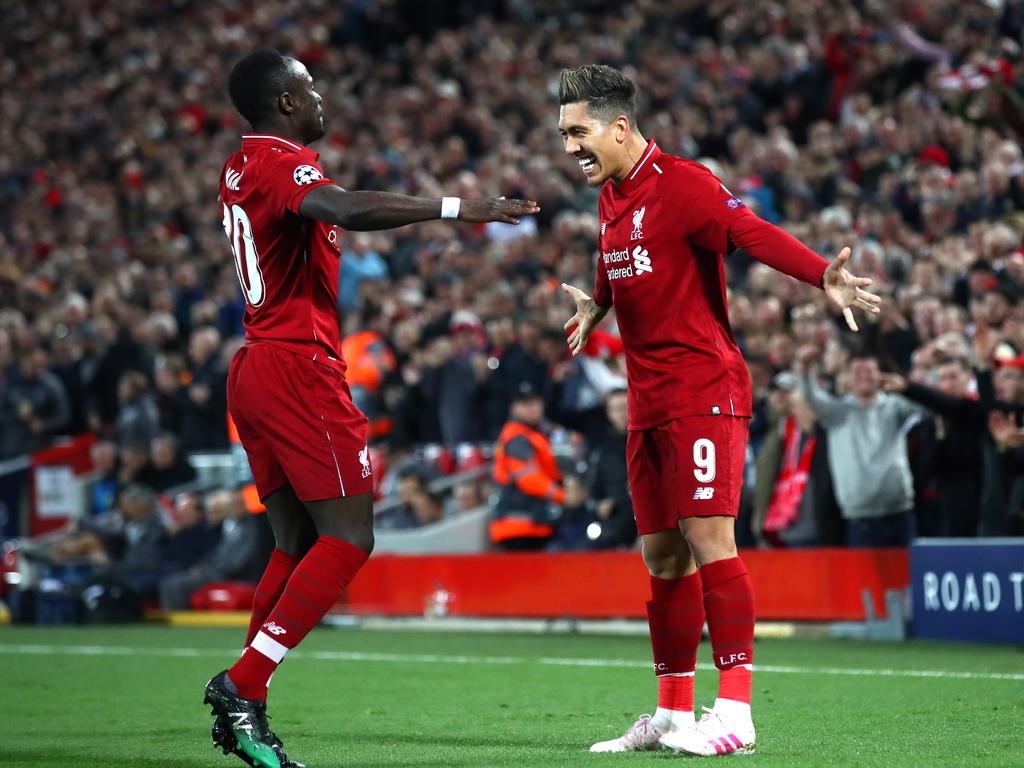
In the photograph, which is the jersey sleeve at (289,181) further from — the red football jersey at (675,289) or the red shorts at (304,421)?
the red football jersey at (675,289)

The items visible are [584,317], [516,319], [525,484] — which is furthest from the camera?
[516,319]

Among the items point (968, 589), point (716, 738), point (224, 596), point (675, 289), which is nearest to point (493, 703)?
point (716, 738)

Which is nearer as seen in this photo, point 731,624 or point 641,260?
point 731,624

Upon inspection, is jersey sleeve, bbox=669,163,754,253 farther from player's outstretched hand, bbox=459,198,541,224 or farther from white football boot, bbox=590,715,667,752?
white football boot, bbox=590,715,667,752

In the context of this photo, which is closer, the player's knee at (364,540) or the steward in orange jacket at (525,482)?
the player's knee at (364,540)

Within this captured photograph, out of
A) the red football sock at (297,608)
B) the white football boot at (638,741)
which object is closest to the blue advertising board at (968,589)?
the white football boot at (638,741)

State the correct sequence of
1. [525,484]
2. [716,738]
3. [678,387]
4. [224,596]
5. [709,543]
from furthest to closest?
[224,596]
[525,484]
[678,387]
[709,543]
[716,738]

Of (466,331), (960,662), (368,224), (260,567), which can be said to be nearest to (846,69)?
(466,331)

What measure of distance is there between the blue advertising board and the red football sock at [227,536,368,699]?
19.2 feet

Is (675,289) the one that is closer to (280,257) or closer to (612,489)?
(280,257)

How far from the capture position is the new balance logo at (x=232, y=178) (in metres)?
6.39

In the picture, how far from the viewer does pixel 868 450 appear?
488 inches

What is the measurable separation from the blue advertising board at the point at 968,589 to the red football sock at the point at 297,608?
19.2 ft

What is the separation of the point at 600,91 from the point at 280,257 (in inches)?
51.5
